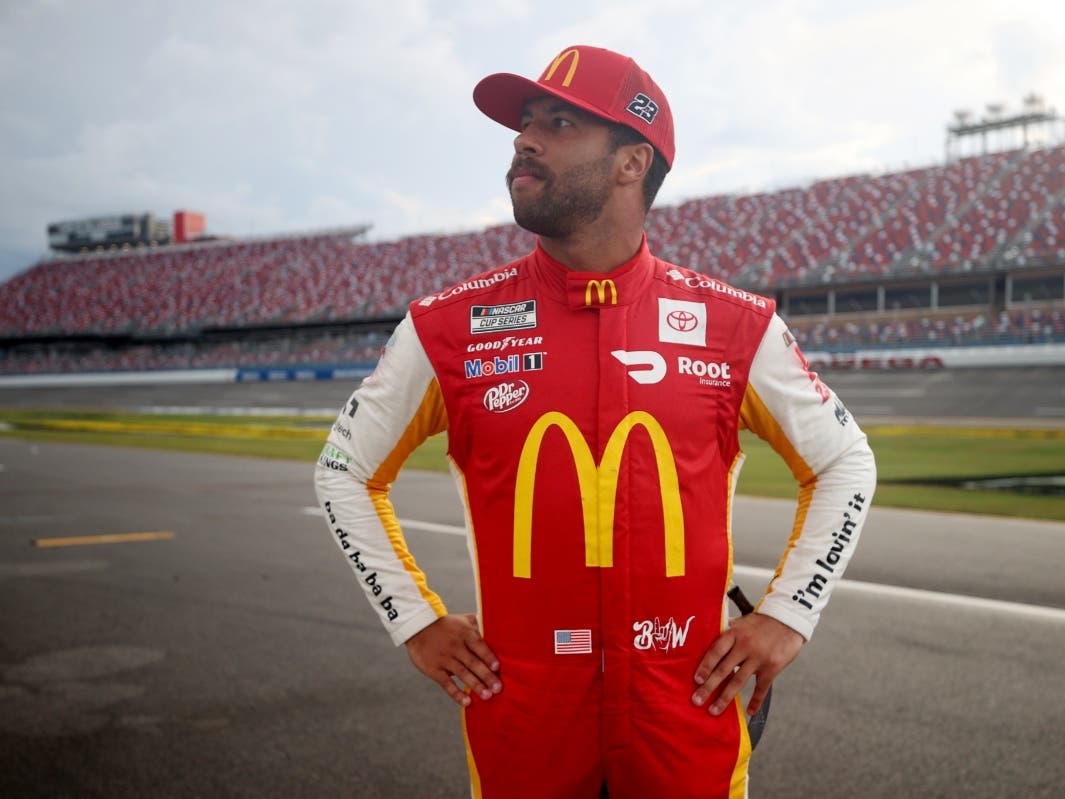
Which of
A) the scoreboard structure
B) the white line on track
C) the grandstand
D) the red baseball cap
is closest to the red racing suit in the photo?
the red baseball cap

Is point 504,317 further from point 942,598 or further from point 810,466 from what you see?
point 942,598

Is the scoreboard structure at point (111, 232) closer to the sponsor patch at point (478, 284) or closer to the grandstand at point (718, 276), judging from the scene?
the grandstand at point (718, 276)

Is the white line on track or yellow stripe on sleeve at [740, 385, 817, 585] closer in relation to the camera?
yellow stripe on sleeve at [740, 385, 817, 585]

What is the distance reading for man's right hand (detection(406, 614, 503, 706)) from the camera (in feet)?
6.33

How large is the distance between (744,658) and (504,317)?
827 millimetres

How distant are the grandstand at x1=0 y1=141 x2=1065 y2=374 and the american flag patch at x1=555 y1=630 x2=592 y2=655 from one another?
116 feet

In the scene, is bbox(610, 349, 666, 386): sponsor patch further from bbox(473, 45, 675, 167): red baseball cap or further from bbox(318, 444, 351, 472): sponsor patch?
bbox(318, 444, 351, 472): sponsor patch

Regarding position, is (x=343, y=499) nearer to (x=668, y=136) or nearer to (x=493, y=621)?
(x=493, y=621)

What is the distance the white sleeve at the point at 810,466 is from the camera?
196cm

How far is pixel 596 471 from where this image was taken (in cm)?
186

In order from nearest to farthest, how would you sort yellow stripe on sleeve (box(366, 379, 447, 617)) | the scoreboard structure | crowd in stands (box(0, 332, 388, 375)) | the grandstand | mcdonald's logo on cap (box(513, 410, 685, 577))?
1. mcdonald's logo on cap (box(513, 410, 685, 577))
2. yellow stripe on sleeve (box(366, 379, 447, 617))
3. the grandstand
4. crowd in stands (box(0, 332, 388, 375))
5. the scoreboard structure

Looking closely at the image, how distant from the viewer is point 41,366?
61.8 meters

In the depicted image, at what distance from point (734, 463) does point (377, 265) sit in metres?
58.3

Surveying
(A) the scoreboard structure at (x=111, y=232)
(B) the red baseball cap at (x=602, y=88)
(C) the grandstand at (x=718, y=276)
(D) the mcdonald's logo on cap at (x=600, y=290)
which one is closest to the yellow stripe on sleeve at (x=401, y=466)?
(D) the mcdonald's logo on cap at (x=600, y=290)
